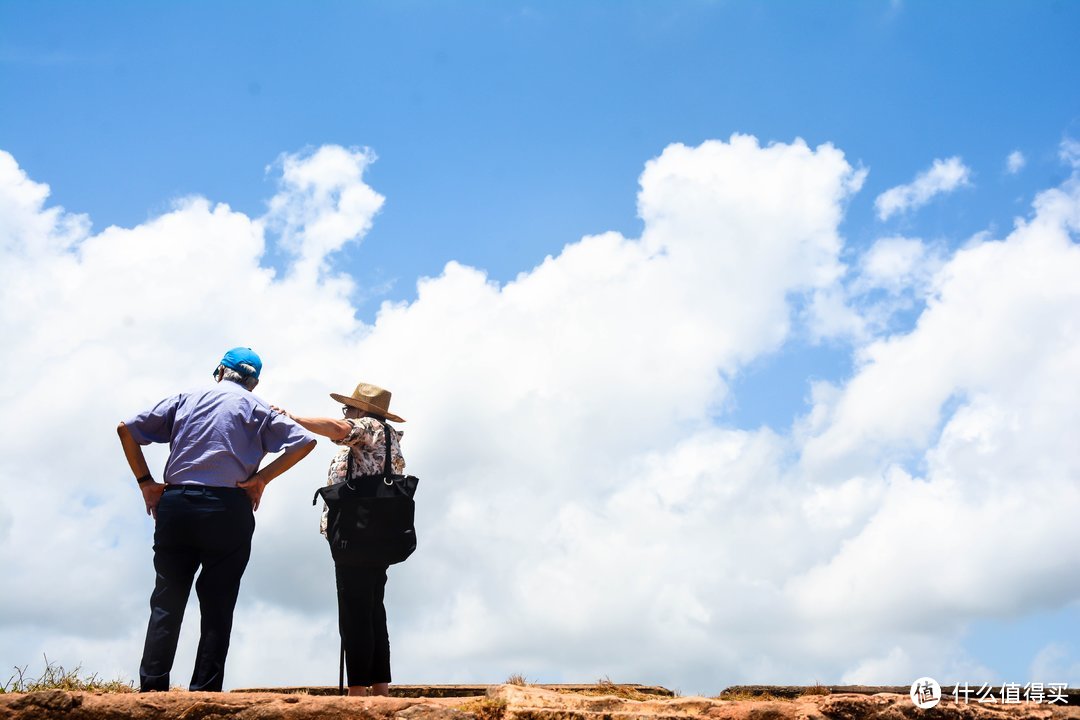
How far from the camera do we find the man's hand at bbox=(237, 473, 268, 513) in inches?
238

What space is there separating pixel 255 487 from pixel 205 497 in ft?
1.13

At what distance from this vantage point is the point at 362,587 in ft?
22.1

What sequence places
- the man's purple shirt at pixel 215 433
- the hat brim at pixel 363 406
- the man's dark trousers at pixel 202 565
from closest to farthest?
the man's dark trousers at pixel 202 565, the man's purple shirt at pixel 215 433, the hat brim at pixel 363 406

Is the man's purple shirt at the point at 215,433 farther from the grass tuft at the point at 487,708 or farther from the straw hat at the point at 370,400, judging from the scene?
the grass tuft at the point at 487,708

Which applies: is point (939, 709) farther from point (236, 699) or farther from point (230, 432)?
point (230, 432)

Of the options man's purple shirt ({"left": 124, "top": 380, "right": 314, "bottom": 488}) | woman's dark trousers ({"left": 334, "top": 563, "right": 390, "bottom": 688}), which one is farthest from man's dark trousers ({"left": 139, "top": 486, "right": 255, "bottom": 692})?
woman's dark trousers ({"left": 334, "top": 563, "right": 390, "bottom": 688})

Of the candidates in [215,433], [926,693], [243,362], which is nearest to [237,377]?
[243,362]

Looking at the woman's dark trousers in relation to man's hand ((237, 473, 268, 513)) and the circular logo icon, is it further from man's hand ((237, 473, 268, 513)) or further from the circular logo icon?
the circular logo icon

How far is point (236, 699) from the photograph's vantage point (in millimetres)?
5043

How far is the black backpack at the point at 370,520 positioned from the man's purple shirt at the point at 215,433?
27.9 inches

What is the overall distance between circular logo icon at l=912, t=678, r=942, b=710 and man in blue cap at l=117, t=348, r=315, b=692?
3.78 meters

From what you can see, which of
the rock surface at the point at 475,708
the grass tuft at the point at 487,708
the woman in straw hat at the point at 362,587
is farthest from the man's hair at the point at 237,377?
the grass tuft at the point at 487,708

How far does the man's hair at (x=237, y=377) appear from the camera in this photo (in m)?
6.42

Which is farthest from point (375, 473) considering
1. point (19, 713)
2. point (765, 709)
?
point (765, 709)
